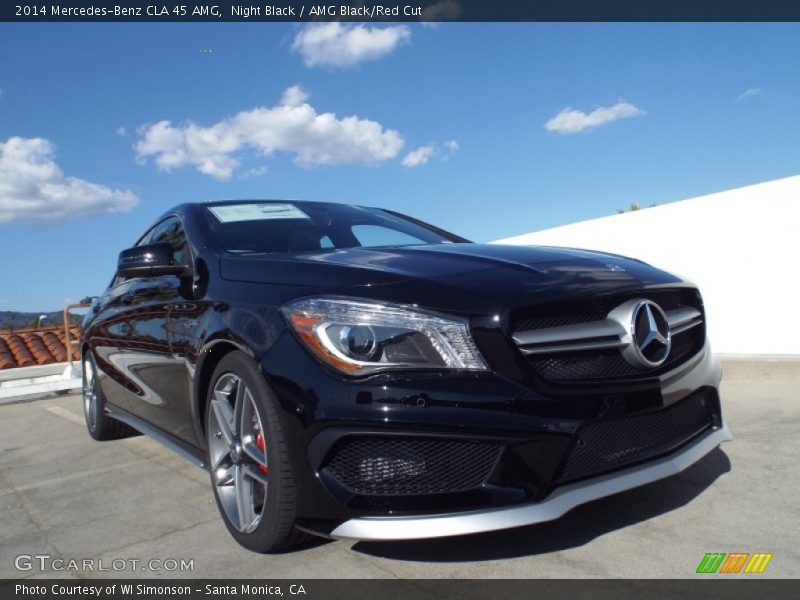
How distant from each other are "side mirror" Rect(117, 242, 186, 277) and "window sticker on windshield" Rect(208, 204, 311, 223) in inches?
14.9

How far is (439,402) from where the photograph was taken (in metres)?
2.09

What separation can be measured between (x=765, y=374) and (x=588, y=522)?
3.68m

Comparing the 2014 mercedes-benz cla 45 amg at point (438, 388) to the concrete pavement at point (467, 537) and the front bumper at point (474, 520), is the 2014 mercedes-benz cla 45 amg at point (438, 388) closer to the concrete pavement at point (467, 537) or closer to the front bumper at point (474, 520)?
the front bumper at point (474, 520)

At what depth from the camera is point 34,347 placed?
1416 centimetres

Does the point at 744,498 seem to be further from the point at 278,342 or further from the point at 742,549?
the point at 278,342

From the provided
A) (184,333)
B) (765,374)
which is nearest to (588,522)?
(184,333)

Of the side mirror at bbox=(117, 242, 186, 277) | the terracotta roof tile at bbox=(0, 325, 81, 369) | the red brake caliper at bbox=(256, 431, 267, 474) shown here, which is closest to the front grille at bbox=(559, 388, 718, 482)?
the red brake caliper at bbox=(256, 431, 267, 474)

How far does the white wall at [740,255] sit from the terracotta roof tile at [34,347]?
10134 millimetres

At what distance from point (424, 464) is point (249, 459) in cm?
83

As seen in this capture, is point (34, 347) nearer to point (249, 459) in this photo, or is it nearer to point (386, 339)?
point (249, 459)

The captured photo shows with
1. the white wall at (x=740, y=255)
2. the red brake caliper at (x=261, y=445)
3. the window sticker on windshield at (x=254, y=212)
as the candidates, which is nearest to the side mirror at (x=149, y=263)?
the window sticker on windshield at (x=254, y=212)

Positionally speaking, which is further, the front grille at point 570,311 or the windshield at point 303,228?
the windshield at point 303,228

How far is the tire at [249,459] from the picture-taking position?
2.30 metres

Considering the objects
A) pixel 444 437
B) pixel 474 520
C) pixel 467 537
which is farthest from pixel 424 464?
pixel 467 537
